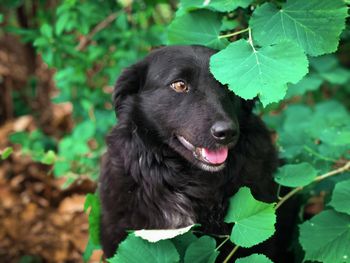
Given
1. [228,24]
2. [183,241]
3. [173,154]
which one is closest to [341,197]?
[183,241]

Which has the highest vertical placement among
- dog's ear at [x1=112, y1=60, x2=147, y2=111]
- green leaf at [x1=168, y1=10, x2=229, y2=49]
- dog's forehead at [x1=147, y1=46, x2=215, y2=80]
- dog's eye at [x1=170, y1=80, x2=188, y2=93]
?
green leaf at [x1=168, y1=10, x2=229, y2=49]

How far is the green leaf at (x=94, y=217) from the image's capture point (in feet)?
9.61

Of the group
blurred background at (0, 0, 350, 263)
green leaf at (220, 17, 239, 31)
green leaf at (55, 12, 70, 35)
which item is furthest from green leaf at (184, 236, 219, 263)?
green leaf at (55, 12, 70, 35)

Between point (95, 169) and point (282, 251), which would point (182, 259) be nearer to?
point (282, 251)

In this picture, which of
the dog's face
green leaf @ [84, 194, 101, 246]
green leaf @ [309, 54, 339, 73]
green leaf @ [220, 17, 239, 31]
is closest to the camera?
the dog's face

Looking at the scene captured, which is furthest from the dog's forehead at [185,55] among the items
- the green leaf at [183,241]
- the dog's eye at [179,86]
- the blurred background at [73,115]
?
the blurred background at [73,115]

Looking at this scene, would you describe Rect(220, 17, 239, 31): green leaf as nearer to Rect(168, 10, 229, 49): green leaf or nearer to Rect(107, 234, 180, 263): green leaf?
Rect(168, 10, 229, 49): green leaf

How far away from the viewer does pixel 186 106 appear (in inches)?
102

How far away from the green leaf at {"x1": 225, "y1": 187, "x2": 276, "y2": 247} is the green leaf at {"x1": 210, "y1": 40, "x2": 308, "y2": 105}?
483mm

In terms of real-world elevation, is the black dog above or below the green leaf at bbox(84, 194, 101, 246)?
above

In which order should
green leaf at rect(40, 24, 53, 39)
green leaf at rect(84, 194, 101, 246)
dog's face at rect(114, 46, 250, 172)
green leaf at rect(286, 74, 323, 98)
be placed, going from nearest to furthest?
dog's face at rect(114, 46, 250, 172) < green leaf at rect(84, 194, 101, 246) < green leaf at rect(40, 24, 53, 39) < green leaf at rect(286, 74, 323, 98)

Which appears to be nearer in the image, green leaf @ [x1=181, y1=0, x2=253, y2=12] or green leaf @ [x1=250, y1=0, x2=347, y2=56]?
green leaf @ [x1=250, y1=0, x2=347, y2=56]

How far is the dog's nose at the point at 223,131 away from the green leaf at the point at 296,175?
0.37 metres

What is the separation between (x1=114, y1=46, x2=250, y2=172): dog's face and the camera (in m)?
2.48
